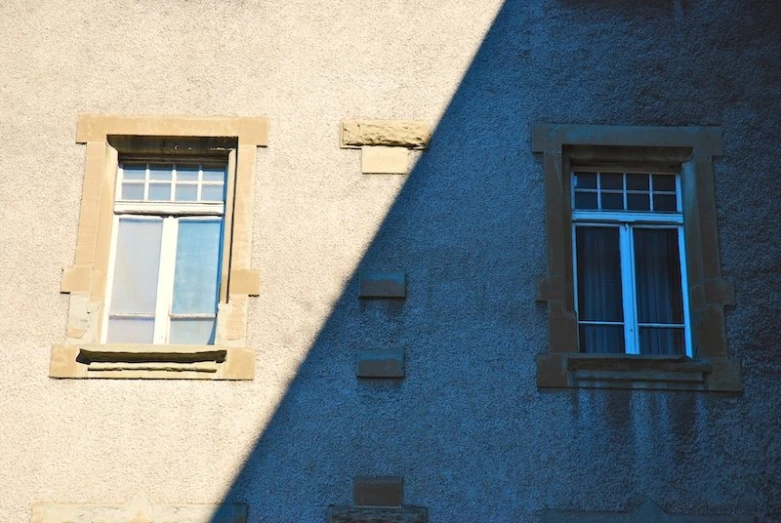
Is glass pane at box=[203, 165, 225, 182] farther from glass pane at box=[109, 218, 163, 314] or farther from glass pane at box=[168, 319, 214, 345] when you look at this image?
glass pane at box=[168, 319, 214, 345]

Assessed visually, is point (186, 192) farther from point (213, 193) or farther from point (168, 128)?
point (168, 128)

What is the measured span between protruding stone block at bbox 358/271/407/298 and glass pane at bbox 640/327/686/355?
65.8 inches

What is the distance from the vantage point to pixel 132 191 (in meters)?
8.59

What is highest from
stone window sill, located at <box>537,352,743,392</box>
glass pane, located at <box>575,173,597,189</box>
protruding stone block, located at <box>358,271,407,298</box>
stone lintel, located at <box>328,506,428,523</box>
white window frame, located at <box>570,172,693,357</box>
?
glass pane, located at <box>575,173,597,189</box>

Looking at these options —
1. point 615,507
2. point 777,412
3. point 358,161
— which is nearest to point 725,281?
point 777,412

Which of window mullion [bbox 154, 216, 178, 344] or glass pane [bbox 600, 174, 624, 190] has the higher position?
glass pane [bbox 600, 174, 624, 190]

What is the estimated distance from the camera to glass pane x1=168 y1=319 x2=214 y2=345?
26.8 ft

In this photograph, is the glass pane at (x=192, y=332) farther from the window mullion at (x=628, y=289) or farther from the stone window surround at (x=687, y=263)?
the window mullion at (x=628, y=289)

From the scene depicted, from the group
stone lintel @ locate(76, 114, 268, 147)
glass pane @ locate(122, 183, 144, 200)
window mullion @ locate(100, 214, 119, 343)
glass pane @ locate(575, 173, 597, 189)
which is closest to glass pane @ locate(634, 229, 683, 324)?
glass pane @ locate(575, 173, 597, 189)

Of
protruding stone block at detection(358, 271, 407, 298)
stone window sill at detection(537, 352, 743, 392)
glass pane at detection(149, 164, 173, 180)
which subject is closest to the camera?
stone window sill at detection(537, 352, 743, 392)

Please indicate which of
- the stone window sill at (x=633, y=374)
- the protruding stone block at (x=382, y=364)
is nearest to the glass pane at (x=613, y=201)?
the stone window sill at (x=633, y=374)

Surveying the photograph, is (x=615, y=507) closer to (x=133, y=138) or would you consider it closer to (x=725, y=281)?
(x=725, y=281)

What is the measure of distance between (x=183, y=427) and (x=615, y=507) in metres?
2.77

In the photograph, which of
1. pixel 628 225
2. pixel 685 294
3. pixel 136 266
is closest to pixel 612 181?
pixel 628 225
